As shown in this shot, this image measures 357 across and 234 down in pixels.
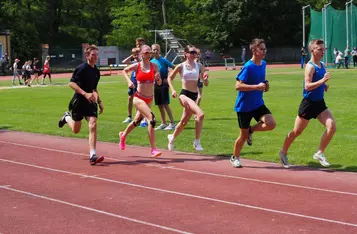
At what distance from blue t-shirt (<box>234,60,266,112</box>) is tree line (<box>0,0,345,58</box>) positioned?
6221 centimetres

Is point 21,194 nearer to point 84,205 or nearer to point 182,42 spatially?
point 84,205

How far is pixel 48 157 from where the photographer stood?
11.6m

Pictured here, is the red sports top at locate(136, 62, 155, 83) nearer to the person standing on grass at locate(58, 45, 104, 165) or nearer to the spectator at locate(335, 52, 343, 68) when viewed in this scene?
the person standing on grass at locate(58, 45, 104, 165)

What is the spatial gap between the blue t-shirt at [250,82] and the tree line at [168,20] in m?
62.2

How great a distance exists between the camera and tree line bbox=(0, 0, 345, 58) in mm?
73062

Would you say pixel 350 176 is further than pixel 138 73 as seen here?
No

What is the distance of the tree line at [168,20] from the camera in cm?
7306

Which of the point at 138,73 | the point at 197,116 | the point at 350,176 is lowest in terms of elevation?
the point at 350,176

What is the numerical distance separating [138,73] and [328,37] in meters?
41.5

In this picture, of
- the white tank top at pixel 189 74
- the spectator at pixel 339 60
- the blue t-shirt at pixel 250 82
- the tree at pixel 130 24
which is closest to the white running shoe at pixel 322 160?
the blue t-shirt at pixel 250 82

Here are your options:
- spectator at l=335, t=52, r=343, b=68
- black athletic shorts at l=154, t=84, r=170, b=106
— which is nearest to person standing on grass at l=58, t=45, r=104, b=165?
black athletic shorts at l=154, t=84, r=170, b=106

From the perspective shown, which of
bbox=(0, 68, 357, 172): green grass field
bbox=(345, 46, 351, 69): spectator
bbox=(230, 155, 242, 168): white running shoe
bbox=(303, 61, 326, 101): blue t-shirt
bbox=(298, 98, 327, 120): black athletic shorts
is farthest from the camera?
bbox=(345, 46, 351, 69): spectator

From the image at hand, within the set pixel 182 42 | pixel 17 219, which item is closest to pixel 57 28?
pixel 182 42

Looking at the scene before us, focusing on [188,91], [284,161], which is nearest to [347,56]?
[188,91]
